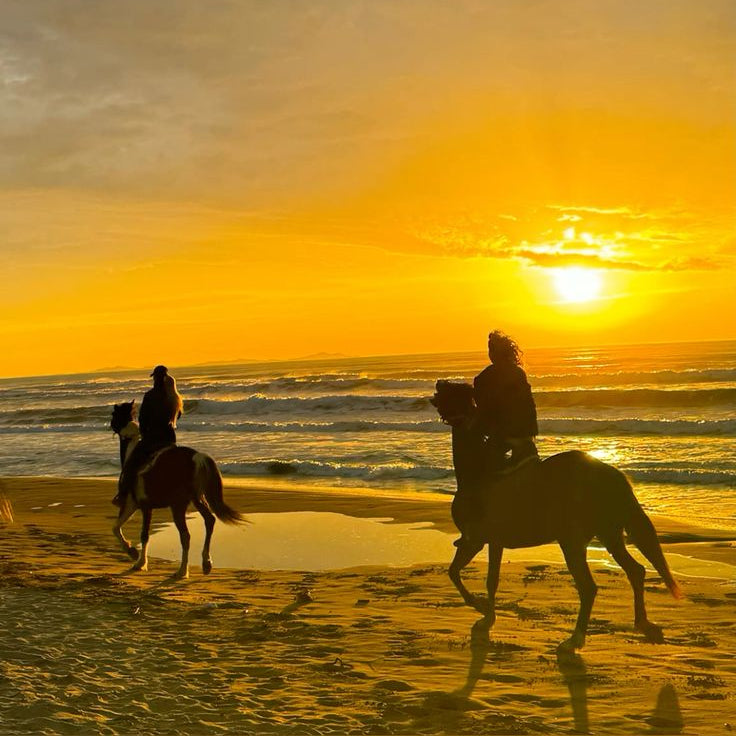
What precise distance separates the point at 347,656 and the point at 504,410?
2.30 m

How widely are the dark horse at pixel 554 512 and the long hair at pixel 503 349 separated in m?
0.37

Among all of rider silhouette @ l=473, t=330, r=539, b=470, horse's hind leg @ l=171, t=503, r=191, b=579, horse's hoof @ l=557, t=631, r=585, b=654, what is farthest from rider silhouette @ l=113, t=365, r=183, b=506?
horse's hoof @ l=557, t=631, r=585, b=654

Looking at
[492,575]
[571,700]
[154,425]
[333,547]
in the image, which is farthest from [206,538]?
[571,700]

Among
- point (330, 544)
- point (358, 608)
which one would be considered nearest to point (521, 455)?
point (358, 608)

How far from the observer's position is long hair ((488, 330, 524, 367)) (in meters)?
6.88

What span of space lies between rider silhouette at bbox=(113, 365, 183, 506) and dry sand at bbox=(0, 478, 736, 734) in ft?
3.71

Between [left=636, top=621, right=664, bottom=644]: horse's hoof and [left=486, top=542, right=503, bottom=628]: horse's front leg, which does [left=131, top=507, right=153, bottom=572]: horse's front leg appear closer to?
[left=486, top=542, right=503, bottom=628]: horse's front leg

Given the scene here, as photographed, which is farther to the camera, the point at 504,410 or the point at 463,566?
the point at 463,566

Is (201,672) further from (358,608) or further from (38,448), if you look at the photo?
(38,448)

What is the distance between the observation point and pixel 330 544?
12.1 meters

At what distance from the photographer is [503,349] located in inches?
271

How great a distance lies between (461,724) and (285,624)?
280 centimetres

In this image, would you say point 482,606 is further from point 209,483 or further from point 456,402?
point 209,483

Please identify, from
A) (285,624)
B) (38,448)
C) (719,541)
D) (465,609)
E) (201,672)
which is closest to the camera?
(201,672)
